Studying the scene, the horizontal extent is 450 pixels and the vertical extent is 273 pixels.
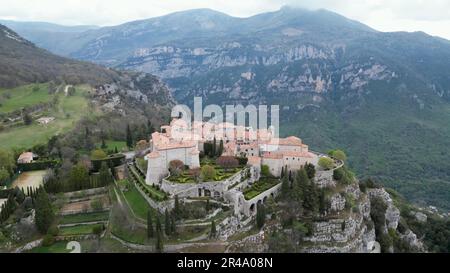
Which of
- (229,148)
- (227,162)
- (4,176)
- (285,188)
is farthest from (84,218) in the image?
(285,188)

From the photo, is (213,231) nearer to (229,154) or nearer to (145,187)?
(145,187)

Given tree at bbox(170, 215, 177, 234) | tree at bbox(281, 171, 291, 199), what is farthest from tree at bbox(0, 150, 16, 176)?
tree at bbox(281, 171, 291, 199)

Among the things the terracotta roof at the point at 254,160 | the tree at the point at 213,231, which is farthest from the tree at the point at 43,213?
the terracotta roof at the point at 254,160

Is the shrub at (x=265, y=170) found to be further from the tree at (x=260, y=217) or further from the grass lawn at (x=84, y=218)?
the grass lawn at (x=84, y=218)

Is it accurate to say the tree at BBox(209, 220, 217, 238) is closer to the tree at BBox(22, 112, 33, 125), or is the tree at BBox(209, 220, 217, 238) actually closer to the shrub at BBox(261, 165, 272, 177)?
the shrub at BBox(261, 165, 272, 177)

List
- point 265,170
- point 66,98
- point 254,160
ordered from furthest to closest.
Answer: point 66,98 < point 265,170 < point 254,160
